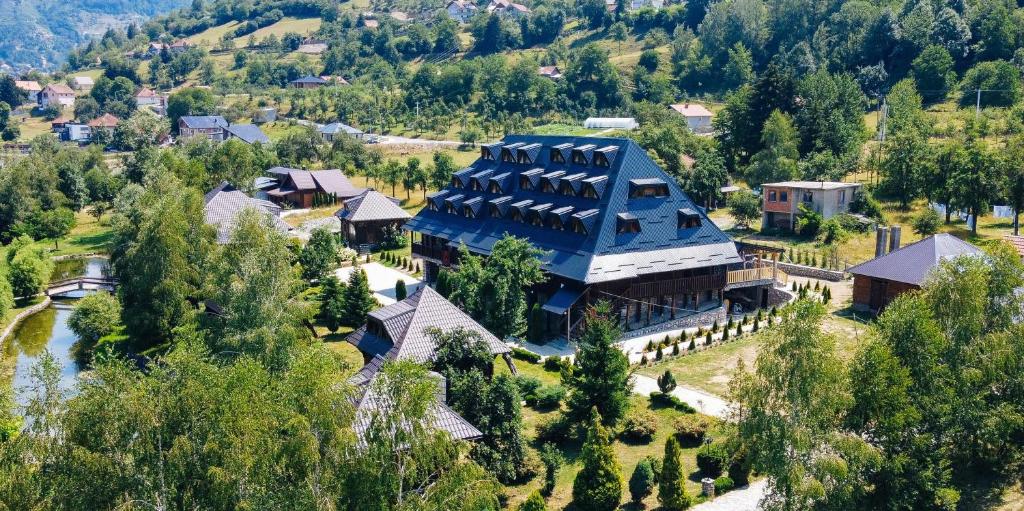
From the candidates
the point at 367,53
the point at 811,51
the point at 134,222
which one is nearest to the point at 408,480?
the point at 134,222

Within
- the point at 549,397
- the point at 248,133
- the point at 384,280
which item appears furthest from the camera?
the point at 248,133

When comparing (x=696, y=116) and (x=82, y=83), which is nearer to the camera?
(x=696, y=116)

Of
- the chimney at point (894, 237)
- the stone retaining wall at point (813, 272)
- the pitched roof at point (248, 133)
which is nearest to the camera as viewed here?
the chimney at point (894, 237)

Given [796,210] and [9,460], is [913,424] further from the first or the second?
[796,210]

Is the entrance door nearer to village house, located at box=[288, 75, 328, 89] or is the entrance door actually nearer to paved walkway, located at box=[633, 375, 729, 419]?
paved walkway, located at box=[633, 375, 729, 419]

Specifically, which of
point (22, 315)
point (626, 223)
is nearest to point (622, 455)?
point (626, 223)

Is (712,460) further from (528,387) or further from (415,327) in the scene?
(415,327)

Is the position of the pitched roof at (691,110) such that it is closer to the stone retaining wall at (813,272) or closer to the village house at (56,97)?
the stone retaining wall at (813,272)

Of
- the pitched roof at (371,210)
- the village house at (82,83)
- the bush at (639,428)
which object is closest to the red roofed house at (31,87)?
the village house at (82,83)
